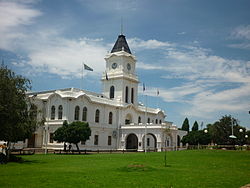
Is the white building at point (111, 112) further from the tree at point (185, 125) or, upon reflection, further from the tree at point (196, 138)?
the tree at point (185, 125)

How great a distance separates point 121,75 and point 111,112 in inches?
356

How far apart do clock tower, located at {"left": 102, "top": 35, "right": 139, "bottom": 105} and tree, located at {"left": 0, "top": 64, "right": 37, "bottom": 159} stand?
3676 centimetres

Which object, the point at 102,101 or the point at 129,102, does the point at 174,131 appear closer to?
the point at 129,102

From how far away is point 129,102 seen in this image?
6756 cm

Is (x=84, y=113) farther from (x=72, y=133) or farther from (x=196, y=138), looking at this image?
(x=196, y=138)

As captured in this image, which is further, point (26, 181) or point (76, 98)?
point (76, 98)

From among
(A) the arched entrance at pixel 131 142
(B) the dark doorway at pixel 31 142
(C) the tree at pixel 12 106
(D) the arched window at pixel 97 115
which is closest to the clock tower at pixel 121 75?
(A) the arched entrance at pixel 131 142

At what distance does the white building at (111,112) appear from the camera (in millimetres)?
52406

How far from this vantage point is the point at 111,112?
201ft

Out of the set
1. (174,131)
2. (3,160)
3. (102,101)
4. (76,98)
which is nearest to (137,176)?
(3,160)

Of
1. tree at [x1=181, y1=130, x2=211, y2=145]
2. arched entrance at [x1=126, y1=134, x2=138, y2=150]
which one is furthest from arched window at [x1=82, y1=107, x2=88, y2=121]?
tree at [x1=181, y1=130, x2=211, y2=145]

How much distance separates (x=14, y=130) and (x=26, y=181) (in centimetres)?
1288

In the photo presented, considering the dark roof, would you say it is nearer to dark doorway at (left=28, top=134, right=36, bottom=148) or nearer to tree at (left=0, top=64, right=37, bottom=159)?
dark doorway at (left=28, top=134, right=36, bottom=148)

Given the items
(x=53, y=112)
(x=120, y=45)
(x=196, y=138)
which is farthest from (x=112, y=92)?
(x=196, y=138)
